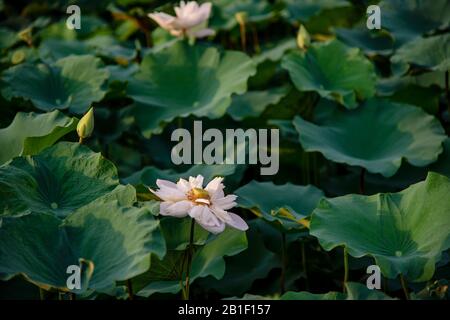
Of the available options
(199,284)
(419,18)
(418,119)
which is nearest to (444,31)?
(419,18)

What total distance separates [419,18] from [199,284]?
159 cm

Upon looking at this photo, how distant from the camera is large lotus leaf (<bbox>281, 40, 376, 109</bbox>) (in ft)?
9.58

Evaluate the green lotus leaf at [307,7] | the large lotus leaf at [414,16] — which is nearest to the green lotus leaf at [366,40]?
the large lotus leaf at [414,16]

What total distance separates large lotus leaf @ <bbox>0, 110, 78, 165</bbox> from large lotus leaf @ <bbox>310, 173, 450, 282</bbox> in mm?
758

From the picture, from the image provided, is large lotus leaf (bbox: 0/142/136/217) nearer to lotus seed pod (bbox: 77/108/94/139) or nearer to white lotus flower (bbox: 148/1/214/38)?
lotus seed pod (bbox: 77/108/94/139)

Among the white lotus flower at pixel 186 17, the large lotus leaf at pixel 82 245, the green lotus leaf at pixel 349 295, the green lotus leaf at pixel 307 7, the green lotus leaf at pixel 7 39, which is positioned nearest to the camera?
the large lotus leaf at pixel 82 245

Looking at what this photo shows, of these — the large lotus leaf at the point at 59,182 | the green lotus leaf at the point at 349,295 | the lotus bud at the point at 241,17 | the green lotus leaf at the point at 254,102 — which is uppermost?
the lotus bud at the point at 241,17

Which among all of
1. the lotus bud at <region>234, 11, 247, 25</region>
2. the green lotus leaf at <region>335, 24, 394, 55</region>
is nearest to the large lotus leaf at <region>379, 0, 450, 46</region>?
the green lotus leaf at <region>335, 24, 394, 55</region>

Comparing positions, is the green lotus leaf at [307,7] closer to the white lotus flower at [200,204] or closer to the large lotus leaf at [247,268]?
the large lotus leaf at [247,268]

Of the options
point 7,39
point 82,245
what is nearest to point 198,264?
point 82,245

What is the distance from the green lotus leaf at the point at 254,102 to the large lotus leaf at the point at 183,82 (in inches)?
6.1

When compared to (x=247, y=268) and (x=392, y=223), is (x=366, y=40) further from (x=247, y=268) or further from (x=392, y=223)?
(x=392, y=223)

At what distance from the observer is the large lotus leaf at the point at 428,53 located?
2.90 m

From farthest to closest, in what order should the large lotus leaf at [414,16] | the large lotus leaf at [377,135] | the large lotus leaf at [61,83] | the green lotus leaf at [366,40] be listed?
the green lotus leaf at [366,40]
the large lotus leaf at [414,16]
the large lotus leaf at [61,83]
the large lotus leaf at [377,135]
